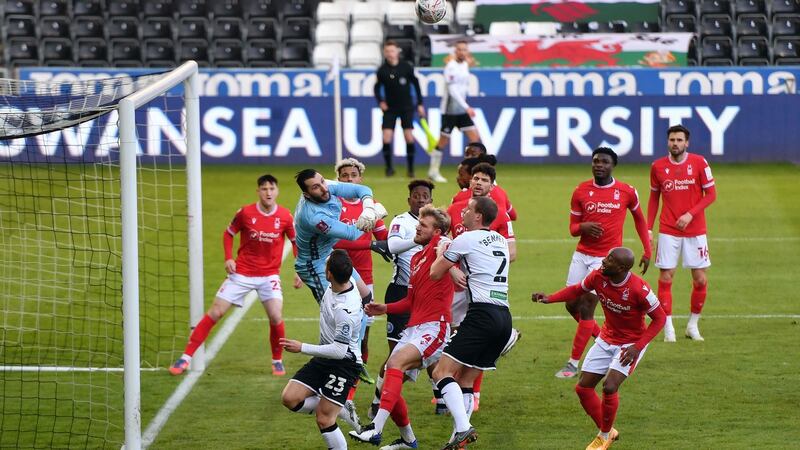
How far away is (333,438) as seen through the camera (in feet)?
29.6

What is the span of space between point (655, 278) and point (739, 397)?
539cm

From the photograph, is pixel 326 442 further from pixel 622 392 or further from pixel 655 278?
pixel 655 278

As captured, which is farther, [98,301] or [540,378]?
[98,301]

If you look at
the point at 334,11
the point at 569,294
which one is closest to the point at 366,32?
the point at 334,11

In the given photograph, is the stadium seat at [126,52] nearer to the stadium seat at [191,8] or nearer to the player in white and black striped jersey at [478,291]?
the stadium seat at [191,8]

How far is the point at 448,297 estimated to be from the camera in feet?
31.7

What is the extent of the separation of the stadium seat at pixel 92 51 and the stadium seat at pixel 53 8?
4.25 feet

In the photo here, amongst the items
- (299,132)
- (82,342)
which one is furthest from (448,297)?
(299,132)

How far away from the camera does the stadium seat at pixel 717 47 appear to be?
94.1ft

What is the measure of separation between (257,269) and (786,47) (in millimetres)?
20063

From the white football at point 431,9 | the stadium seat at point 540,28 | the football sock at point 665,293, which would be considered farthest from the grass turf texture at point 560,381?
the stadium seat at point 540,28

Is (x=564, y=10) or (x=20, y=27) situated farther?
(x=20, y=27)

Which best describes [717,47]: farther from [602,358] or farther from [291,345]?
[291,345]

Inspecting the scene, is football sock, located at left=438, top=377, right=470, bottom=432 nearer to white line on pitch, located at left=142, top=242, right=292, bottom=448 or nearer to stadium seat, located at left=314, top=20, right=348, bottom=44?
white line on pitch, located at left=142, top=242, right=292, bottom=448
